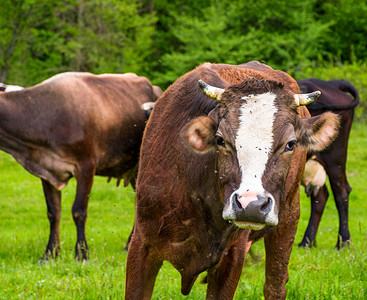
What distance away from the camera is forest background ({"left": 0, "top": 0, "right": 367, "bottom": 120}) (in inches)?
909

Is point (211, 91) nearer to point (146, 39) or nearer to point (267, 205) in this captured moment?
point (267, 205)

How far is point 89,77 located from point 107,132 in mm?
983

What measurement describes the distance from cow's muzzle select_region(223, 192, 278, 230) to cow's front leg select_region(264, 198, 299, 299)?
1813 mm

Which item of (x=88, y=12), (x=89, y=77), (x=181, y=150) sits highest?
(x=181, y=150)

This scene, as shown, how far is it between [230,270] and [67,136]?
459 cm

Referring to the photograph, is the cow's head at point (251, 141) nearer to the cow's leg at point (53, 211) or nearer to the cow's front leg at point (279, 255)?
the cow's front leg at point (279, 255)

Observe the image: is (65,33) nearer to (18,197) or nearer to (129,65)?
(129,65)

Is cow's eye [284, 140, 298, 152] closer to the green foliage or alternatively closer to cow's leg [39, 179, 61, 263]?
cow's leg [39, 179, 61, 263]

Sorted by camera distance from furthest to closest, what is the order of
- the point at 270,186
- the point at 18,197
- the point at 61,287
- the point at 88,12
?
the point at 88,12 → the point at 18,197 → the point at 61,287 → the point at 270,186

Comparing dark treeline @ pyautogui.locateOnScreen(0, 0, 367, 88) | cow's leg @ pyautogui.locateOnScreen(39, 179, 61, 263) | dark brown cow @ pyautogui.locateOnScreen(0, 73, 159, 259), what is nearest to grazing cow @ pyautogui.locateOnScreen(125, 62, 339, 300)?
dark brown cow @ pyautogui.locateOnScreen(0, 73, 159, 259)

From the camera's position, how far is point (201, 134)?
3449 mm

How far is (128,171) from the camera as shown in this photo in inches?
351

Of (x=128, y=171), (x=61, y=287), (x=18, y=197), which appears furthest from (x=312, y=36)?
(x=61, y=287)

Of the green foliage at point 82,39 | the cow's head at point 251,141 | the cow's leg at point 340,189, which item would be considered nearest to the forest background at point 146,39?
the green foliage at point 82,39
